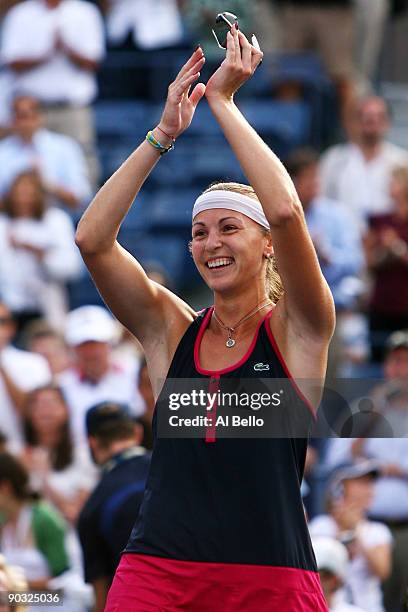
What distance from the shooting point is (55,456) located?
755cm

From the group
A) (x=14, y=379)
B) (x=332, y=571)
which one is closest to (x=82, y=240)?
(x=332, y=571)

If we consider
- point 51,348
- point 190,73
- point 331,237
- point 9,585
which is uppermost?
point 331,237

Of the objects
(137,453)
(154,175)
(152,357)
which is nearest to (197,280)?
(154,175)

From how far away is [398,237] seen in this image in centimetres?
937

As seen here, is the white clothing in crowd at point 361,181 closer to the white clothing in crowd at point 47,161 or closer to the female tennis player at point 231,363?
the white clothing in crowd at point 47,161

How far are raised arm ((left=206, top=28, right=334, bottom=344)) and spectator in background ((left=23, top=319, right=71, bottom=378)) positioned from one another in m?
4.97

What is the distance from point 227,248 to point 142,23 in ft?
27.8

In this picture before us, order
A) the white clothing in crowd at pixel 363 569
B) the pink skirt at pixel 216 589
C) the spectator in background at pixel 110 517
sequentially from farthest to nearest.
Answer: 1. the white clothing in crowd at pixel 363 569
2. the spectator in background at pixel 110 517
3. the pink skirt at pixel 216 589

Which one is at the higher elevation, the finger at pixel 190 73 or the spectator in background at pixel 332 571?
the finger at pixel 190 73

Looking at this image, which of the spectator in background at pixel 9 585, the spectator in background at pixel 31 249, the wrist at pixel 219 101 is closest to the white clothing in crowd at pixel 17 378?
the spectator in background at pixel 31 249

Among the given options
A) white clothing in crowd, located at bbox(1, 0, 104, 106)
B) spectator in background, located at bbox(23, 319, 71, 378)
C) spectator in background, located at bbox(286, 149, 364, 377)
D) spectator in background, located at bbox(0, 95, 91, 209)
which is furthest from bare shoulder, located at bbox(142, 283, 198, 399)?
white clothing in crowd, located at bbox(1, 0, 104, 106)

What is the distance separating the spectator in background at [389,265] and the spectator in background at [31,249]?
6.52 feet

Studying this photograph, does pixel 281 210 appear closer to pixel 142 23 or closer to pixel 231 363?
pixel 231 363

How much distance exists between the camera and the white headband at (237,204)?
393 centimetres
